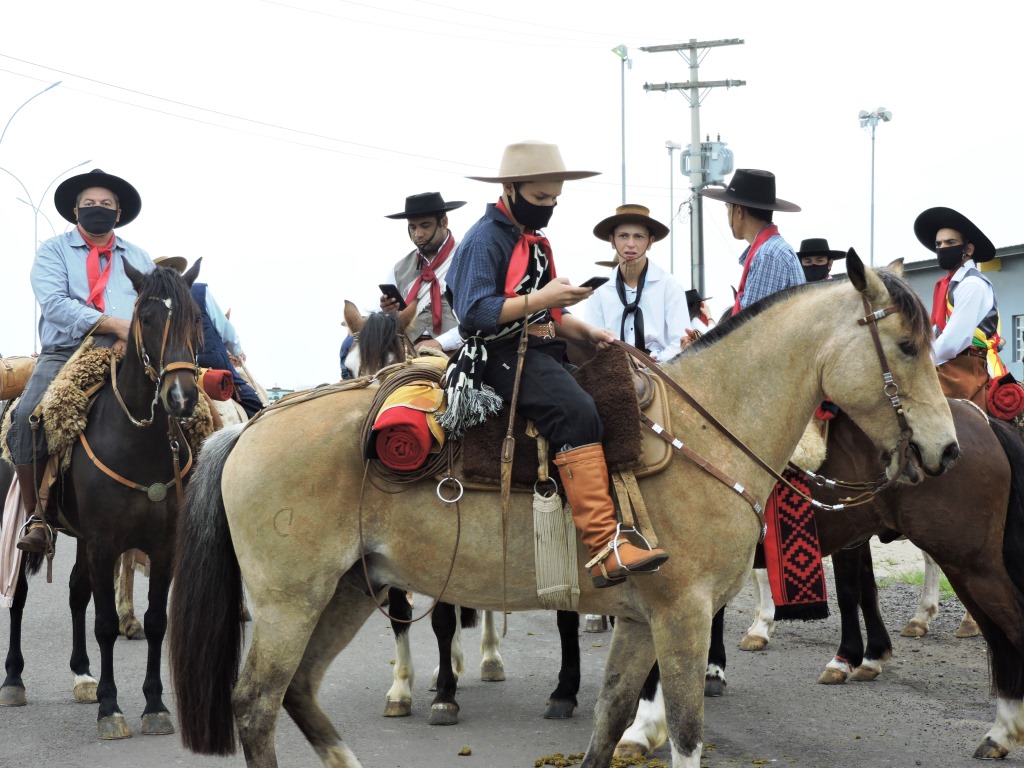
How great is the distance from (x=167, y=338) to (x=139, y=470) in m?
0.91

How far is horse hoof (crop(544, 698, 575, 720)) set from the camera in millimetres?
6559

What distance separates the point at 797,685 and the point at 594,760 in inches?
119

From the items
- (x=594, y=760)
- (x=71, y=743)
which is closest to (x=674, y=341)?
(x=594, y=760)

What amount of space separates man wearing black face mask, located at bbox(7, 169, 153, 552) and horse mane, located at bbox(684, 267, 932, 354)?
4000 millimetres

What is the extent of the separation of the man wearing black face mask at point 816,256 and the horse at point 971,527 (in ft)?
9.81

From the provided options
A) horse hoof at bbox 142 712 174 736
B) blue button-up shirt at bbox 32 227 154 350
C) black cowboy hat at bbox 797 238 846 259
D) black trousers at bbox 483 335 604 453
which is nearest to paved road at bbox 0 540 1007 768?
horse hoof at bbox 142 712 174 736

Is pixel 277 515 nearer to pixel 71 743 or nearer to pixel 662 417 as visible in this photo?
pixel 662 417

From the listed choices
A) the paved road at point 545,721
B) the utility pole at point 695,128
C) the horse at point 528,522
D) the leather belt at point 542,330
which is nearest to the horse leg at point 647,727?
the paved road at point 545,721

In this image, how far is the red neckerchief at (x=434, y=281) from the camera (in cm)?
726

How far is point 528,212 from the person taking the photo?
472 centimetres

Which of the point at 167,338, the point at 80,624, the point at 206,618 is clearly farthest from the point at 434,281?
the point at 80,624

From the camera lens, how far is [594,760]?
16.1 feet

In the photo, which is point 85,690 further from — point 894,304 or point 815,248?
point 815,248

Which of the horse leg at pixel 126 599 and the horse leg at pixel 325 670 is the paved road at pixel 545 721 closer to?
the horse leg at pixel 126 599
